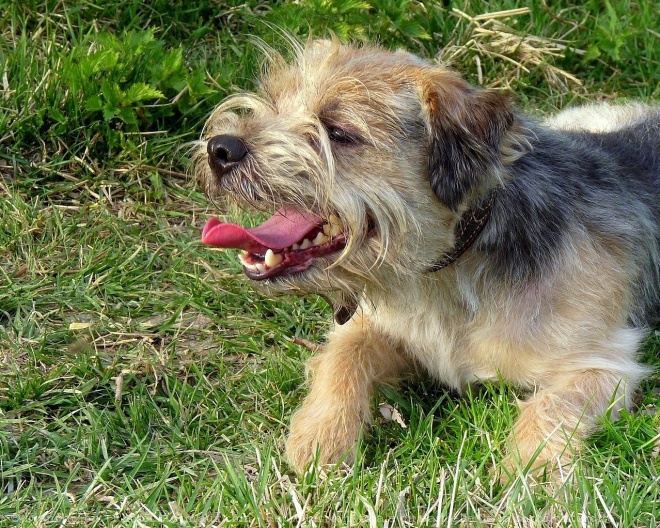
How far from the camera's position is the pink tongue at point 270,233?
3.75 metres

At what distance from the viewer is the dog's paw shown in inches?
151

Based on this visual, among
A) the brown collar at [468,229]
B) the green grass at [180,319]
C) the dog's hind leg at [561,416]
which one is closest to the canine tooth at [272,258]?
the brown collar at [468,229]

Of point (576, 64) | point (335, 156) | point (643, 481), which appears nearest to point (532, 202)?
point (335, 156)

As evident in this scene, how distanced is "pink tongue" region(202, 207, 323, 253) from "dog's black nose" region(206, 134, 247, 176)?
0.25 meters

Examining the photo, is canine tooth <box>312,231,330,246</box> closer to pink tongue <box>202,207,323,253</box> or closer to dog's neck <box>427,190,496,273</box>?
pink tongue <box>202,207,323,253</box>

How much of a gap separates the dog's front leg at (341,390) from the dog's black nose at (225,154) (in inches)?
41.1

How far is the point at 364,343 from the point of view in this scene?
4.39m

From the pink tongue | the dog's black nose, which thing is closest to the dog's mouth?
the pink tongue

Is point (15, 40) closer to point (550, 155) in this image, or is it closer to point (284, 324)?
point (284, 324)

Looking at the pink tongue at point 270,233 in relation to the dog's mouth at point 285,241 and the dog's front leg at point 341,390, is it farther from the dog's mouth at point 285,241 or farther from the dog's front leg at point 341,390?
the dog's front leg at point 341,390

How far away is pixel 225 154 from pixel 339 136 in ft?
1.45

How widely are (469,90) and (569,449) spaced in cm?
142

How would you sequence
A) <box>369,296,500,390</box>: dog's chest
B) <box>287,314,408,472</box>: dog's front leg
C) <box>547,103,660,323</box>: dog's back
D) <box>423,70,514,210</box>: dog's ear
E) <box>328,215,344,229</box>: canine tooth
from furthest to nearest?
<box>547,103,660,323</box>: dog's back
<box>369,296,500,390</box>: dog's chest
<box>287,314,408,472</box>: dog's front leg
<box>328,215,344,229</box>: canine tooth
<box>423,70,514,210</box>: dog's ear

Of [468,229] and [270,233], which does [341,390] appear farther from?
[468,229]
